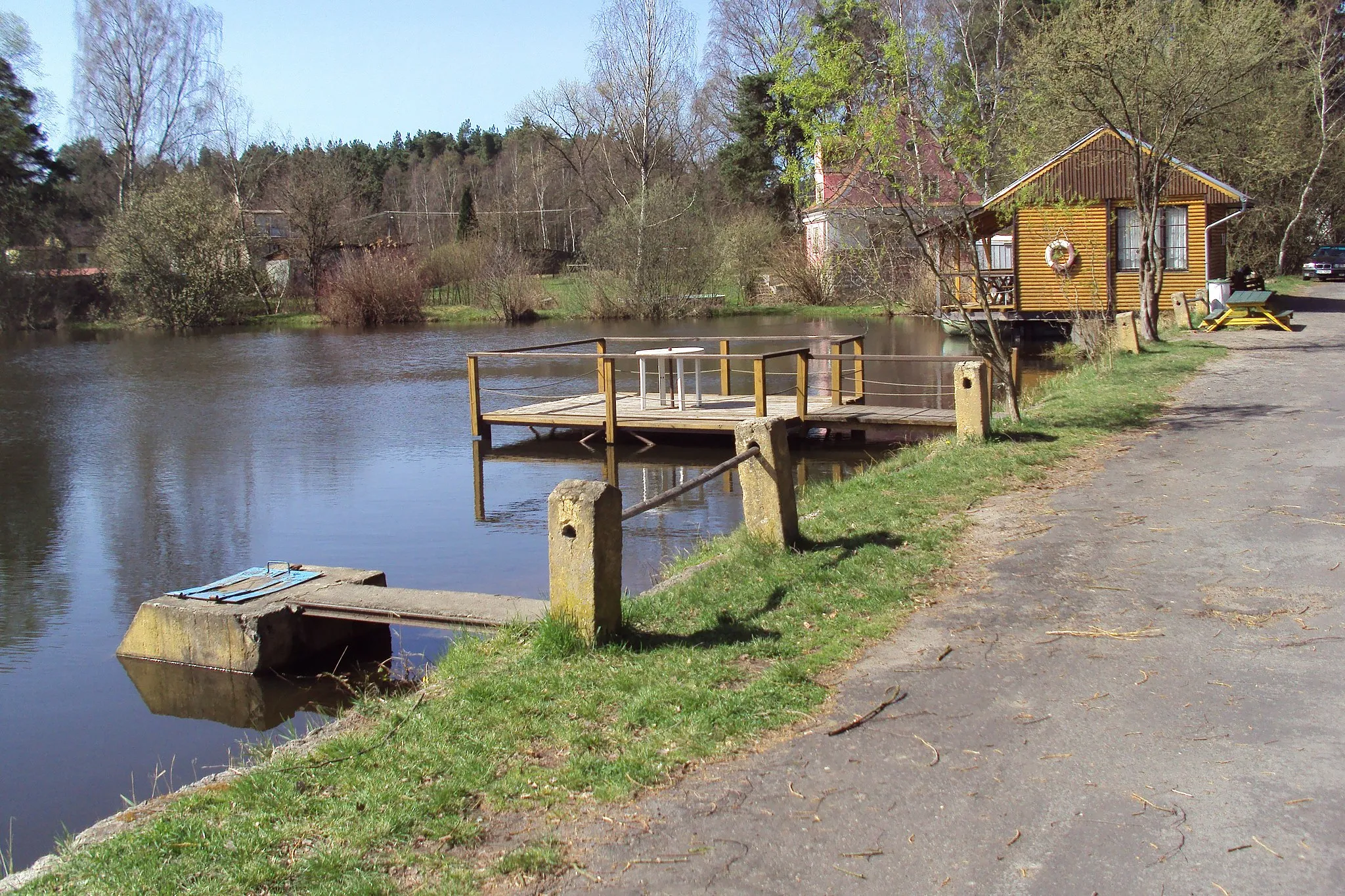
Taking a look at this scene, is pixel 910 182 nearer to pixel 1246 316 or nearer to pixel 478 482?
pixel 478 482

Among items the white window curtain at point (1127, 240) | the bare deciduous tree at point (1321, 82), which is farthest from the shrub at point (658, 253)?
the bare deciduous tree at point (1321, 82)

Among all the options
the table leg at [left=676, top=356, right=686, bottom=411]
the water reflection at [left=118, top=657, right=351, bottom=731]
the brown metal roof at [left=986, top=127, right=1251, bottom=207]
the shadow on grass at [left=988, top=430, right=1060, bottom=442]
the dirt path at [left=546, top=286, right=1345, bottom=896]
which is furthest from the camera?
the brown metal roof at [left=986, top=127, right=1251, bottom=207]

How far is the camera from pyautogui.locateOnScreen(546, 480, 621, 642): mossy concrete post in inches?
219

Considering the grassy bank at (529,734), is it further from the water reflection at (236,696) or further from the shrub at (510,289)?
the shrub at (510,289)

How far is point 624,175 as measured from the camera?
59.4m

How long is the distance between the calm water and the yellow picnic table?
596 centimetres

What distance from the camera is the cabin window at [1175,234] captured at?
95.7 feet

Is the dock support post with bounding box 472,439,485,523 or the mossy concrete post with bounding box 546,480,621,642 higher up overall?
the mossy concrete post with bounding box 546,480,621,642

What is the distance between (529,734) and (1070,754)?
2.06m

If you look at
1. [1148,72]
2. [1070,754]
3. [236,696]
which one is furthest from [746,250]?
[1070,754]

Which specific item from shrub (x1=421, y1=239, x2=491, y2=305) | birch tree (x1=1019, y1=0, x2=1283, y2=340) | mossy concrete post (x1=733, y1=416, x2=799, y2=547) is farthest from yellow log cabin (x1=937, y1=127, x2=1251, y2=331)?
shrub (x1=421, y1=239, x2=491, y2=305)

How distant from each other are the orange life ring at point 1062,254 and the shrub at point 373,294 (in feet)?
97.5

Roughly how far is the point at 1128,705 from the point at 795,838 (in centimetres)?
176

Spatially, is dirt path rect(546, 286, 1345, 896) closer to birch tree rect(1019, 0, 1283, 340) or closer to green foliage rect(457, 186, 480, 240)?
birch tree rect(1019, 0, 1283, 340)
